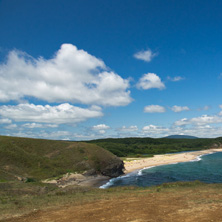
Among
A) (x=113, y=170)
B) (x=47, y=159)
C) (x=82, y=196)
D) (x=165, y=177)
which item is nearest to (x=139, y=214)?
(x=82, y=196)

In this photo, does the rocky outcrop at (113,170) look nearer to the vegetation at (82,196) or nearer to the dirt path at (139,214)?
the vegetation at (82,196)

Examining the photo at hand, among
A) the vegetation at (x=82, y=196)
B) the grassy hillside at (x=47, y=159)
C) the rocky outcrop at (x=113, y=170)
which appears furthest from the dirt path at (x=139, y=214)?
the rocky outcrop at (x=113, y=170)

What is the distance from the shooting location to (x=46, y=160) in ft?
228

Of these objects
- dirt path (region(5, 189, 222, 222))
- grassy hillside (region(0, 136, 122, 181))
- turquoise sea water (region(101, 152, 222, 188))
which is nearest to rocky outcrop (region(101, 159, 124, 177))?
grassy hillside (region(0, 136, 122, 181))

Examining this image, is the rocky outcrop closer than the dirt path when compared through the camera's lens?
No

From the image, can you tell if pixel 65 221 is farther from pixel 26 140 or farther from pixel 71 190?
pixel 26 140

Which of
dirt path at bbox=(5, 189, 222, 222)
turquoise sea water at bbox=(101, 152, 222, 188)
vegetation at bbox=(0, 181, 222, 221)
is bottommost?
turquoise sea water at bbox=(101, 152, 222, 188)

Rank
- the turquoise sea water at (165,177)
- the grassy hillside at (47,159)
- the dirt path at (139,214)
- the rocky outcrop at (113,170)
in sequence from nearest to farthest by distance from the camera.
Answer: the dirt path at (139,214), the turquoise sea water at (165,177), the grassy hillside at (47,159), the rocky outcrop at (113,170)

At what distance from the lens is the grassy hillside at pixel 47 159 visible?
60278 millimetres

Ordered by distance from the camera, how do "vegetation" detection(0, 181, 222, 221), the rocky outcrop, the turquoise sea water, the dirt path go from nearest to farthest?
the dirt path
"vegetation" detection(0, 181, 222, 221)
the turquoise sea water
the rocky outcrop

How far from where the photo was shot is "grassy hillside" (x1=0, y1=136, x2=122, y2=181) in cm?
6028

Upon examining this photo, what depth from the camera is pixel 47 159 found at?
232 ft

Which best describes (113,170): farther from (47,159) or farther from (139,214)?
(139,214)

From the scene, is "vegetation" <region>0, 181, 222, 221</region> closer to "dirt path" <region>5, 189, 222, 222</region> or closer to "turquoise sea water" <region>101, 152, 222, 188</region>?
"dirt path" <region>5, 189, 222, 222</region>
